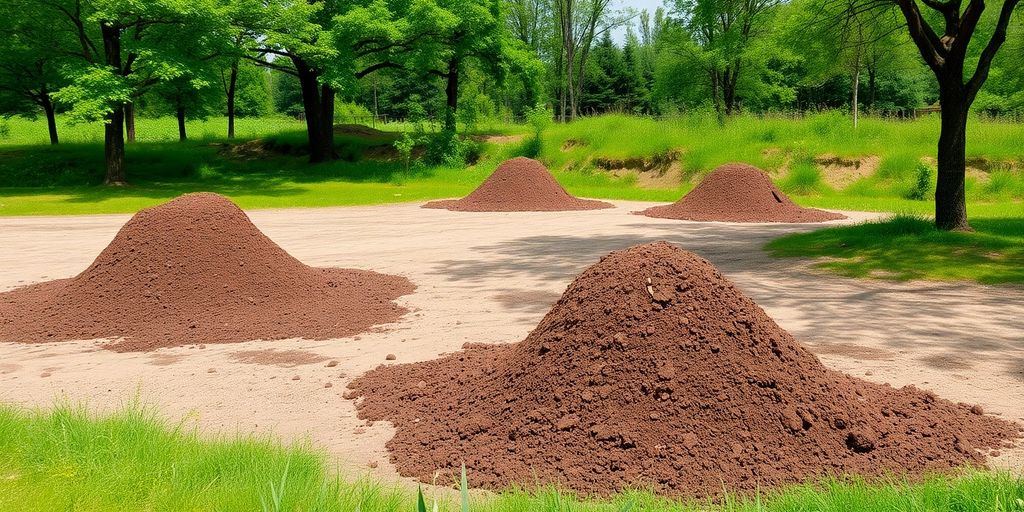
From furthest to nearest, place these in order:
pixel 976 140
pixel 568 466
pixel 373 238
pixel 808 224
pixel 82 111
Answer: pixel 976 140
pixel 82 111
pixel 808 224
pixel 373 238
pixel 568 466

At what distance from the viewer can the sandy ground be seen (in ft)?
20.7

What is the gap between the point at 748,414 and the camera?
4.89 metres

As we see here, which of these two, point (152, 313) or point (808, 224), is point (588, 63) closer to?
point (808, 224)

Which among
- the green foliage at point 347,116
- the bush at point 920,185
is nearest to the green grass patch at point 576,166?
the bush at point 920,185

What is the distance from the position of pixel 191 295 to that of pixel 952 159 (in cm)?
1391

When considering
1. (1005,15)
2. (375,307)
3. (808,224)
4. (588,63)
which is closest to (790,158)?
(808,224)

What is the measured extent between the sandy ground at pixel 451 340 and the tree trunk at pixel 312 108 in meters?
22.1

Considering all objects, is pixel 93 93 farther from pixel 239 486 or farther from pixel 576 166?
pixel 239 486

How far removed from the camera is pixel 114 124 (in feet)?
97.5

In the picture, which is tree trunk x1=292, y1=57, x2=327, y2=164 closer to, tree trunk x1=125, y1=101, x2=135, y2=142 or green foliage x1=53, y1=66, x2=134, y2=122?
green foliage x1=53, y1=66, x2=134, y2=122

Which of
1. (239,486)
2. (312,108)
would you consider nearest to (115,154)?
(312,108)

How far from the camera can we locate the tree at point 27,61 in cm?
3006

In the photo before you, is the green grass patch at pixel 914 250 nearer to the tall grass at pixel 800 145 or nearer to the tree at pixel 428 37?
the tall grass at pixel 800 145

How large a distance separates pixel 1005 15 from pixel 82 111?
26.4 m
